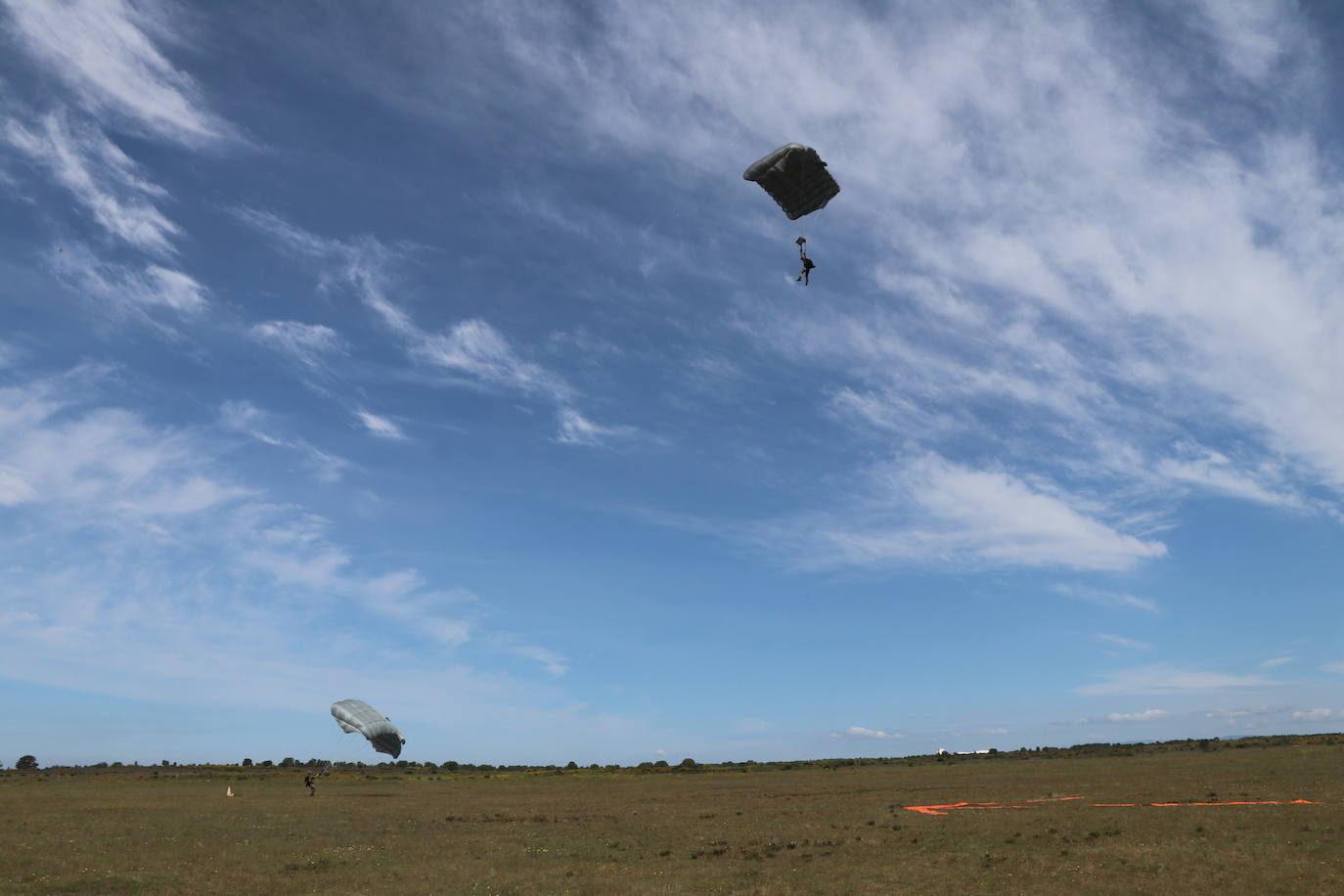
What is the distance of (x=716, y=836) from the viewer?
3553 cm

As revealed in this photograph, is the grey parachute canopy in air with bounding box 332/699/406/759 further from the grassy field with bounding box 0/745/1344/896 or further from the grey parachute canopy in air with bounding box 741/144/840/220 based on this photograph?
the grey parachute canopy in air with bounding box 741/144/840/220

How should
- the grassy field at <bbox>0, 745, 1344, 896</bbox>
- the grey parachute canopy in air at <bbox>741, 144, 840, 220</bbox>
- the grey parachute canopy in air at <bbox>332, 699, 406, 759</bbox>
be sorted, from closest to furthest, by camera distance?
the grassy field at <bbox>0, 745, 1344, 896</bbox>
the grey parachute canopy in air at <bbox>741, 144, 840, 220</bbox>
the grey parachute canopy in air at <bbox>332, 699, 406, 759</bbox>

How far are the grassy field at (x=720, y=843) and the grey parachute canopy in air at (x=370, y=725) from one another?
3.86 meters

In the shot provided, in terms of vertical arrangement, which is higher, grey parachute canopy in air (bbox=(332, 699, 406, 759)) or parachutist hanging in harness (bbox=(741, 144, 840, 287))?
parachutist hanging in harness (bbox=(741, 144, 840, 287))

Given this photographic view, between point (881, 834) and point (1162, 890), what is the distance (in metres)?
12.9

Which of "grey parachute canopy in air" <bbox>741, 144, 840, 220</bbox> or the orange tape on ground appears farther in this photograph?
the orange tape on ground

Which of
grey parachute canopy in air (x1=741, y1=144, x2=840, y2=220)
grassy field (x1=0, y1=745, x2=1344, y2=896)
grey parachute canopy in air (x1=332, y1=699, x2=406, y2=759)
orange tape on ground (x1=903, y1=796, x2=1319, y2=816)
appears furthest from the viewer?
grey parachute canopy in air (x1=332, y1=699, x2=406, y2=759)

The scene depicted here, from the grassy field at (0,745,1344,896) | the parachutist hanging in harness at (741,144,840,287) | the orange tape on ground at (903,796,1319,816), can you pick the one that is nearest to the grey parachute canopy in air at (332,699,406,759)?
the grassy field at (0,745,1344,896)

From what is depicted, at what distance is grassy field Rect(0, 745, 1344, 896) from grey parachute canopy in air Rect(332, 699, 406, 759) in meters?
3.86

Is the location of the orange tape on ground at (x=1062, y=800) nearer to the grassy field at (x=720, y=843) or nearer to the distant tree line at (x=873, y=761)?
the grassy field at (x=720, y=843)

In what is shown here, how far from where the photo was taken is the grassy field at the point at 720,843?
2497cm

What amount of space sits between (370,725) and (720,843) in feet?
99.8

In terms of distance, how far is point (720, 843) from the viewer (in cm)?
3344

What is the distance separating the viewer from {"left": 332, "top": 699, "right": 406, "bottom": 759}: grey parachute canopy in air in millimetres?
53625
